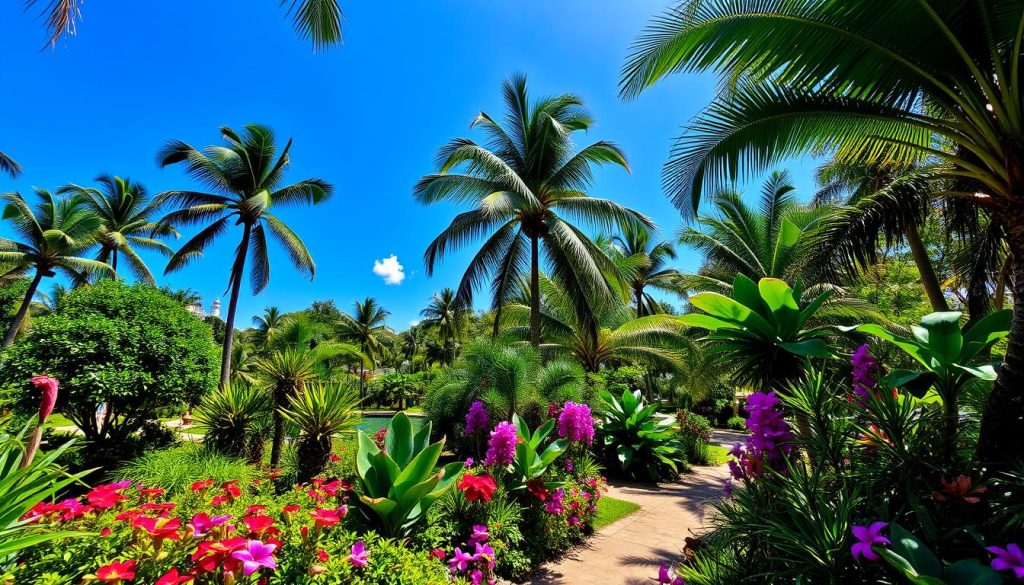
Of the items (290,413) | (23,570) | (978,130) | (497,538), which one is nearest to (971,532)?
(978,130)

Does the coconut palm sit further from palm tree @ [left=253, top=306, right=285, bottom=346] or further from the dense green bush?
palm tree @ [left=253, top=306, right=285, bottom=346]

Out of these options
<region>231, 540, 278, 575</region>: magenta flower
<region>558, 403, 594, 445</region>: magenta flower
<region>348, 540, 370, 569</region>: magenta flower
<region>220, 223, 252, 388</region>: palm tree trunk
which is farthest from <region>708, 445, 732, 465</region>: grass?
<region>220, 223, 252, 388</region>: palm tree trunk

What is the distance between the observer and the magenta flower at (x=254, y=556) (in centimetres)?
148

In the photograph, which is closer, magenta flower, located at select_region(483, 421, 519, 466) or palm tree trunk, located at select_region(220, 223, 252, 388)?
magenta flower, located at select_region(483, 421, 519, 466)

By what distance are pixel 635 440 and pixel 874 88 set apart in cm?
662

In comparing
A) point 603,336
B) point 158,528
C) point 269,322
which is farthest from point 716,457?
point 269,322

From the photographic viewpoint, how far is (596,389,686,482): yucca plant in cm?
788

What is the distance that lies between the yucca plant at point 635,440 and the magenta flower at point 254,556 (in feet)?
23.3

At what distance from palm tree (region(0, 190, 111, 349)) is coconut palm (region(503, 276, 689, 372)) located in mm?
17461

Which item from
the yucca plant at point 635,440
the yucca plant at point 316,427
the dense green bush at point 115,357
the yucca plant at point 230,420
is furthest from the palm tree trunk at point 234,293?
the yucca plant at point 635,440

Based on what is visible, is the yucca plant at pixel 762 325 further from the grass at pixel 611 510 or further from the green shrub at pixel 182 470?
the green shrub at pixel 182 470

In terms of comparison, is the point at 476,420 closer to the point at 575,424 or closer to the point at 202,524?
the point at 575,424

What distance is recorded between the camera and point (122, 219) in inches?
717

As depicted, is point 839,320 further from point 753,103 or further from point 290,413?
point 290,413
